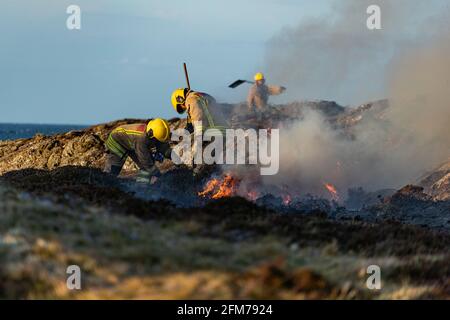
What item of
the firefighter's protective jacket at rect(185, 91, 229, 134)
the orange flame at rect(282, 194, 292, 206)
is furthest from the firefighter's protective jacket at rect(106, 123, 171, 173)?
the orange flame at rect(282, 194, 292, 206)

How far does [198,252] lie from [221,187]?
9.86 m

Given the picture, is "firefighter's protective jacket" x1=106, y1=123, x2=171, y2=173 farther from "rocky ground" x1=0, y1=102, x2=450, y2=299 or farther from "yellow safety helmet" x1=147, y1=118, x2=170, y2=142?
"rocky ground" x1=0, y1=102, x2=450, y2=299

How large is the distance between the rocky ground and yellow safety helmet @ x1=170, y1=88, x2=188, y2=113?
233 inches

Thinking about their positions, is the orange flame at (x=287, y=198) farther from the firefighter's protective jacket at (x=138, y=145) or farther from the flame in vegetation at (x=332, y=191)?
the firefighter's protective jacket at (x=138, y=145)

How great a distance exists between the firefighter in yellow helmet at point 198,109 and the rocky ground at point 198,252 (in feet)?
17.1

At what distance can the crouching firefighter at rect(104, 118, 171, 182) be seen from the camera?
1634 centimetres

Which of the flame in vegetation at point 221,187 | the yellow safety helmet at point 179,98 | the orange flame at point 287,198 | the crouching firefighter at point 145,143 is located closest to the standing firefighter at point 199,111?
the yellow safety helmet at point 179,98

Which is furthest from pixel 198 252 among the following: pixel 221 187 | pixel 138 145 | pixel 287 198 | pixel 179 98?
pixel 287 198

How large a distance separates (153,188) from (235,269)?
9559 millimetres

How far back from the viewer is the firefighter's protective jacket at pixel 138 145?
1634cm

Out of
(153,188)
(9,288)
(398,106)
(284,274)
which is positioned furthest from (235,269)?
(398,106)

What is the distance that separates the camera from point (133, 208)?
34.3 feet
